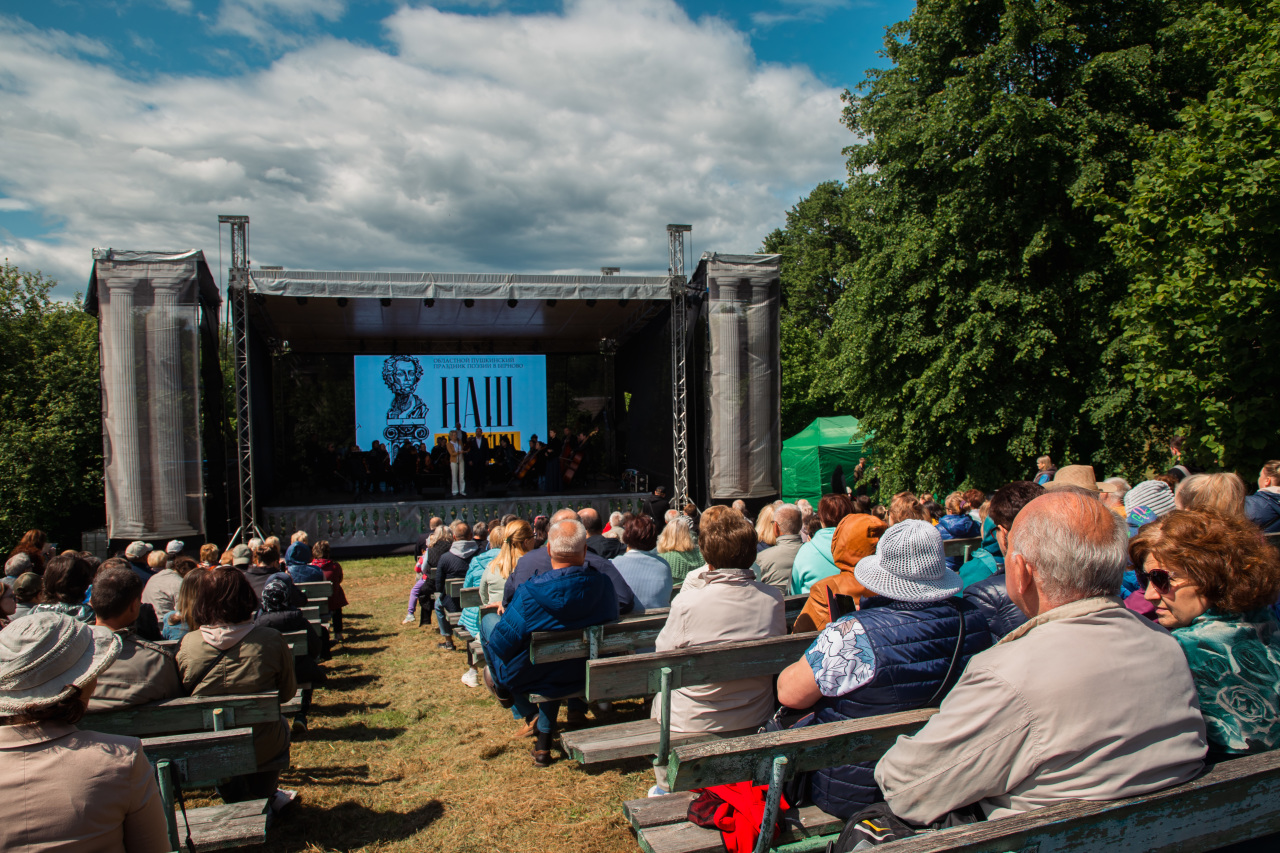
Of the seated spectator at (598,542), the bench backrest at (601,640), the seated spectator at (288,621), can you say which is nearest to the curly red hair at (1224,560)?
the bench backrest at (601,640)

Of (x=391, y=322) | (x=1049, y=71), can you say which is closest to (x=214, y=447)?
(x=391, y=322)

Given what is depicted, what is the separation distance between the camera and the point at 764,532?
4.76 m

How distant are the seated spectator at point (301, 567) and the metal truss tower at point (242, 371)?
337cm

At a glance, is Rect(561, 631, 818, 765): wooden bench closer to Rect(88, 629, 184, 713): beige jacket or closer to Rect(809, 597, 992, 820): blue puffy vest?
Rect(809, 597, 992, 820): blue puffy vest

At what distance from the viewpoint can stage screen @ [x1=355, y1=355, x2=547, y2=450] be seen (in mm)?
14625

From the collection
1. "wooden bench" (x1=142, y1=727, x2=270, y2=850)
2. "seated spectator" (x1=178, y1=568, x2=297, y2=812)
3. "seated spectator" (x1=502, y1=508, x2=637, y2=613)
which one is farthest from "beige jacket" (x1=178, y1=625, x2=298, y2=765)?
"seated spectator" (x1=502, y1=508, x2=637, y2=613)

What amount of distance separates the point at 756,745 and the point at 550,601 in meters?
1.58

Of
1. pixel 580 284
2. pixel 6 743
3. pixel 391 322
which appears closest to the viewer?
pixel 6 743

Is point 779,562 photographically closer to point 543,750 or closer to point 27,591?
point 543,750

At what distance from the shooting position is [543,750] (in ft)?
11.3

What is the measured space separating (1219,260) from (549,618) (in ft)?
25.1

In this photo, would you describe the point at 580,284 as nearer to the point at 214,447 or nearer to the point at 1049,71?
the point at 214,447

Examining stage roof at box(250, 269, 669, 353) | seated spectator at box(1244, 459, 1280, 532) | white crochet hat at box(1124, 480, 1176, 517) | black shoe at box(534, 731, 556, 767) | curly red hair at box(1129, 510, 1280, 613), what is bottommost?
black shoe at box(534, 731, 556, 767)

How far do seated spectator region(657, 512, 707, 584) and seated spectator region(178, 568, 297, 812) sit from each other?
2.12 metres
